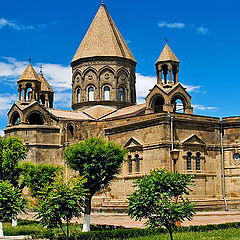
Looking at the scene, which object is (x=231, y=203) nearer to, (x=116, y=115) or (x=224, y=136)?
(x=224, y=136)

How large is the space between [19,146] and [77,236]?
14.5 m

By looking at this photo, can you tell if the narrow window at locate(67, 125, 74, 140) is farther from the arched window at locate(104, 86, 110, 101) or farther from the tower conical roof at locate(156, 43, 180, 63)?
the tower conical roof at locate(156, 43, 180, 63)

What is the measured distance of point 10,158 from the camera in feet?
102

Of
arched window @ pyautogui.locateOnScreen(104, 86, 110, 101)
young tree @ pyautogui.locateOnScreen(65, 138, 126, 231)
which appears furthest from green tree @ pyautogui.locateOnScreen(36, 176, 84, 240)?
arched window @ pyautogui.locateOnScreen(104, 86, 110, 101)

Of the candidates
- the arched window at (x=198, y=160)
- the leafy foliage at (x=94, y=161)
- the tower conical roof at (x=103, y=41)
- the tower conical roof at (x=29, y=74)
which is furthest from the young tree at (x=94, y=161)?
the tower conical roof at (x=103, y=41)

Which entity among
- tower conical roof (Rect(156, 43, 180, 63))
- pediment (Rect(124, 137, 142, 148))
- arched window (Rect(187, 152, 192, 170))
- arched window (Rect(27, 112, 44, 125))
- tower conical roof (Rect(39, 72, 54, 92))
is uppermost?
tower conical roof (Rect(39, 72, 54, 92))

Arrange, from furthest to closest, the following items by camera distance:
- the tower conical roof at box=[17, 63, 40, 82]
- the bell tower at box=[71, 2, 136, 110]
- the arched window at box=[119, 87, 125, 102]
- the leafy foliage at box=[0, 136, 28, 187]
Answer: the arched window at box=[119, 87, 125, 102] < the bell tower at box=[71, 2, 136, 110] < the tower conical roof at box=[17, 63, 40, 82] < the leafy foliage at box=[0, 136, 28, 187]

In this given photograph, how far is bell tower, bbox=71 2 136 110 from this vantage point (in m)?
48.9

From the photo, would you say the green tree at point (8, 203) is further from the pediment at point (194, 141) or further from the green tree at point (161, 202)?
the pediment at point (194, 141)

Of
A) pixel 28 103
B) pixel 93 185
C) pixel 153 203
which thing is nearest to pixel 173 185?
pixel 153 203

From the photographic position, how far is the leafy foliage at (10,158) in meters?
30.8

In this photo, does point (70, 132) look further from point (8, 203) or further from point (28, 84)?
point (8, 203)

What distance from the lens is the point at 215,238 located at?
58.5 ft

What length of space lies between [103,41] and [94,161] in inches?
1119
